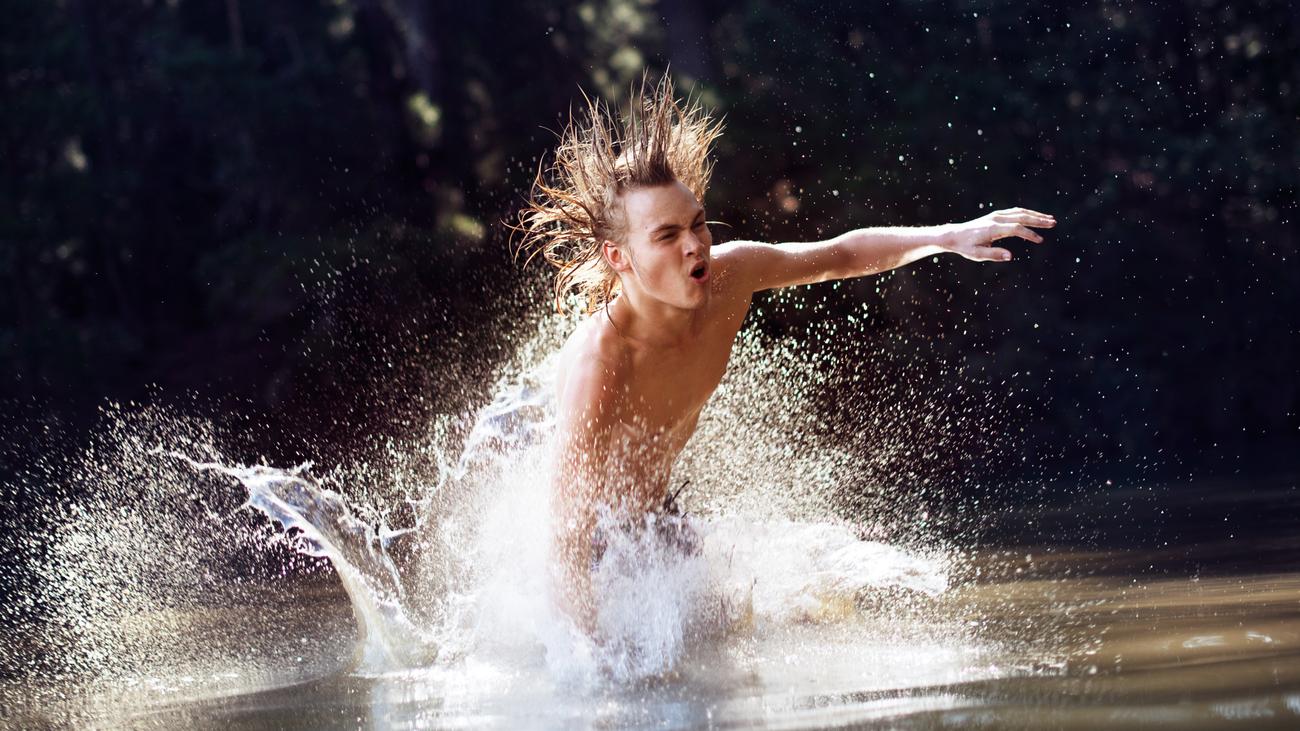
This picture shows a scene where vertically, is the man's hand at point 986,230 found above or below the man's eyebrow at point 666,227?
below

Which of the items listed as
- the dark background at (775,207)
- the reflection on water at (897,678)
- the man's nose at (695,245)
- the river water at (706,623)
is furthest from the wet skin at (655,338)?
the dark background at (775,207)

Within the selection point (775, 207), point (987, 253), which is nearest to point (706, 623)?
point (987, 253)

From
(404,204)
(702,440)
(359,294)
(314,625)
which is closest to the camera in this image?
(314,625)

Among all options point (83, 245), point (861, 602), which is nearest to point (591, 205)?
point (861, 602)

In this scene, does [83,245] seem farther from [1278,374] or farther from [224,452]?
[1278,374]

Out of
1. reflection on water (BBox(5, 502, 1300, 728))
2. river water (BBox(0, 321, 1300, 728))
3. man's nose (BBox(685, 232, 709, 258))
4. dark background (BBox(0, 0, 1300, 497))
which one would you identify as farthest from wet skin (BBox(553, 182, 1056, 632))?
dark background (BBox(0, 0, 1300, 497))

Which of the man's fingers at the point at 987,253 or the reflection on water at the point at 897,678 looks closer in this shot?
the reflection on water at the point at 897,678

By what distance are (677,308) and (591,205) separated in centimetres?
41

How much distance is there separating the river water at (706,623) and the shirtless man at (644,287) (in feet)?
0.65

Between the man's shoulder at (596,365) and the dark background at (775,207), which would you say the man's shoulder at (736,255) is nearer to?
the man's shoulder at (596,365)

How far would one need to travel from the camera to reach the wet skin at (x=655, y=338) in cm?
419

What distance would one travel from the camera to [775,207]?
43.7 ft

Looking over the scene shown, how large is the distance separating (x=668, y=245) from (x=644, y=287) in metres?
0.16

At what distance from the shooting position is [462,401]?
41.7ft
